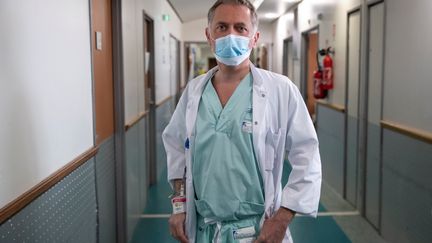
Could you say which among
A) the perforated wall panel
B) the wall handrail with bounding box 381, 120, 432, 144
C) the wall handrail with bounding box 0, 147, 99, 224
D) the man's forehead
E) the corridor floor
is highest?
the man's forehead

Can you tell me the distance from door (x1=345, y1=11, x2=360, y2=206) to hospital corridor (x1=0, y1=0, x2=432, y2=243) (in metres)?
0.02

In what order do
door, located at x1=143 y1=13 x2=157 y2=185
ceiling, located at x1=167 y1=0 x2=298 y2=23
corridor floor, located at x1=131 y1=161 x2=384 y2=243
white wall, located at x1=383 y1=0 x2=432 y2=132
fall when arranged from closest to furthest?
white wall, located at x1=383 y1=0 x2=432 y2=132 < corridor floor, located at x1=131 y1=161 x2=384 y2=243 < door, located at x1=143 y1=13 x2=157 y2=185 < ceiling, located at x1=167 y1=0 x2=298 y2=23

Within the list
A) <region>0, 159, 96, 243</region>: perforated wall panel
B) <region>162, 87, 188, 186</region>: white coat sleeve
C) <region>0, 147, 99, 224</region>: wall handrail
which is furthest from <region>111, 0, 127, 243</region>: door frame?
<region>162, 87, 188, 186</region>: white coat sleeve

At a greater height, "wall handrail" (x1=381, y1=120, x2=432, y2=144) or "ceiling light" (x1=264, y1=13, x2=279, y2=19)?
"ceiling light" (x1=264, y1=13, x2=279, y2=19)

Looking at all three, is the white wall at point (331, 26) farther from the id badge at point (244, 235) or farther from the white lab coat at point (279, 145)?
the id badge at point (244, 235)

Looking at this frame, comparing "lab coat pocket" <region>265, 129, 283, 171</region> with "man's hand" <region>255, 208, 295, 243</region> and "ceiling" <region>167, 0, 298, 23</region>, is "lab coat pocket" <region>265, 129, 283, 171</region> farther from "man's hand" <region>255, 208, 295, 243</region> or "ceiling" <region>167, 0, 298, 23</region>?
"ceiling" <region>167, 0, 298, 23</region>

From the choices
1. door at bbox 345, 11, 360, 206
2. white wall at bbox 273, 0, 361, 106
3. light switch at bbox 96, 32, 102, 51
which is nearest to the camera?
light switch at bbox 96, 32, 102, 51

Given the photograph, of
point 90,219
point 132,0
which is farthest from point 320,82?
point 90,219

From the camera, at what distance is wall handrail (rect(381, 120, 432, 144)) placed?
270 cm

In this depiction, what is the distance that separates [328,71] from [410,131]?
215cm

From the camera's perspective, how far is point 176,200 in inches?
61.8

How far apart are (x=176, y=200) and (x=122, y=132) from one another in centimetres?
164

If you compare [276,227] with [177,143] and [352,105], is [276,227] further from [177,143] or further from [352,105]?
[352,105]

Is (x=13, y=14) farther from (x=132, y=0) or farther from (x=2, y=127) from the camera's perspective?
(x=132, y=0)
